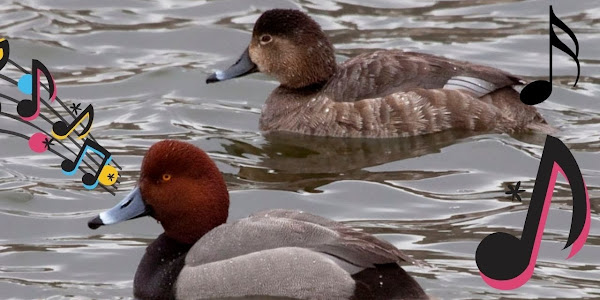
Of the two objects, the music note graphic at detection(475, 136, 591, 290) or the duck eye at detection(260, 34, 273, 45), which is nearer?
the music note graphic at detection(475, 136, 591, 290)

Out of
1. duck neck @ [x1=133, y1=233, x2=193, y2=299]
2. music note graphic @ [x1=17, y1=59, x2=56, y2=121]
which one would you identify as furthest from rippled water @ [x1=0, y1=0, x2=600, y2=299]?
music note graphic @ [x1=17, y1=59, x2=56, y2=121]

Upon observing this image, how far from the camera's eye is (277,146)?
11.6m

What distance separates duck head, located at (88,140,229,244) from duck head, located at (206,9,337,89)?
155 inches

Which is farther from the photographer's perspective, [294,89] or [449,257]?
[294,89]

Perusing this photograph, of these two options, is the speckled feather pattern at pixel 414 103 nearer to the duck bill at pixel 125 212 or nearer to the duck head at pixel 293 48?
the duck head at pixel 293 48

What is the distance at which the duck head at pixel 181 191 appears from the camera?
806 centimetres

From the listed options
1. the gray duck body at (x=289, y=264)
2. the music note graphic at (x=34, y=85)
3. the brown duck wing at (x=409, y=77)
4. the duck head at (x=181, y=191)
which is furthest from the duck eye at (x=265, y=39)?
the gray duck body at (x=289, y=264)

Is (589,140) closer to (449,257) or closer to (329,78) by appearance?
(329,78)

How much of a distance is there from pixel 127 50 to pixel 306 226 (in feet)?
22.4

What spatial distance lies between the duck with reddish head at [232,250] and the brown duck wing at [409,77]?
11.9 feet

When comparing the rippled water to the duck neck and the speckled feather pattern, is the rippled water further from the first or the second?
the duck neck

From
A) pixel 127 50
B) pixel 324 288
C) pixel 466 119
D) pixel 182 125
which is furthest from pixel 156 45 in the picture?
pixel 324 288

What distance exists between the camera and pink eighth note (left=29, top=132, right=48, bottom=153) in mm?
10637

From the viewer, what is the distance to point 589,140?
1144 centimetres
